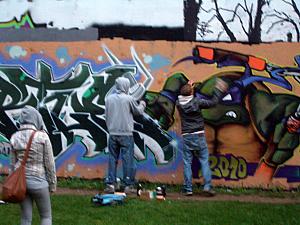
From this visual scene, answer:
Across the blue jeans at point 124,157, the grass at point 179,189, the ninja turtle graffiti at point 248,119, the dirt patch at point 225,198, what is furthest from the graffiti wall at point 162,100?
the blue jeans at point 124,157

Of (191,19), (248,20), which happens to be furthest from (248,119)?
(191,19)

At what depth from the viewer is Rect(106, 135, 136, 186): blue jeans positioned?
901cm

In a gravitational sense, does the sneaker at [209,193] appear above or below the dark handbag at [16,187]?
below

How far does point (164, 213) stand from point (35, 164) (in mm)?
2472

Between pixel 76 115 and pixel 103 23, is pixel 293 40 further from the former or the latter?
pixel 76 115

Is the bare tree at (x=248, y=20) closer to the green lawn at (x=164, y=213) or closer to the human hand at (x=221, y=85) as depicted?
the human hand at (x=221, y=85)

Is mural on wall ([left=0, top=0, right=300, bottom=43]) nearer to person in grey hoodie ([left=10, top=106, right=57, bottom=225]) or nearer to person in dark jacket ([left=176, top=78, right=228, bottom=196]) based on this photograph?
person in dark jacket ([left=176, top=78, right=228, bottom=196])

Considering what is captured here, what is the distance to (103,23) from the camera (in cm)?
1010

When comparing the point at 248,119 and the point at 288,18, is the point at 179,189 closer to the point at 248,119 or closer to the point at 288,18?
the point at 248,119

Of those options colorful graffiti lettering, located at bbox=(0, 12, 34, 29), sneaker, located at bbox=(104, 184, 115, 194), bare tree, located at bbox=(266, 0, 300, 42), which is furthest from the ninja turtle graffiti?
colorful graffiti lettering, located at bbox=(0, 12, 34, 29)

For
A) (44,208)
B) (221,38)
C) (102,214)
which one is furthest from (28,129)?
(221,38)

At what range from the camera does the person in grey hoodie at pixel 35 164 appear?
5.75 m

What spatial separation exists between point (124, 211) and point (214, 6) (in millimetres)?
4281

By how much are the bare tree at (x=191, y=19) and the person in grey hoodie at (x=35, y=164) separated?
459 cm
